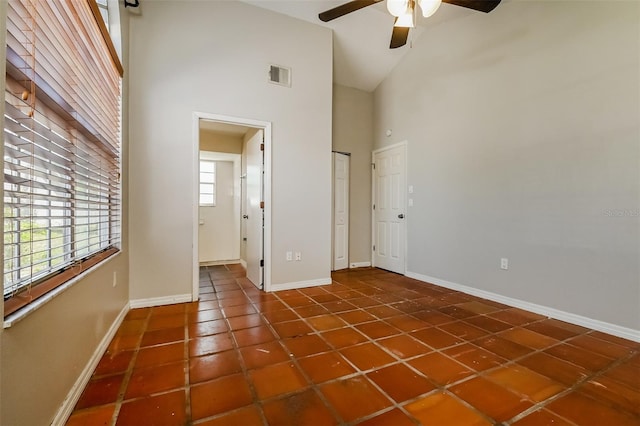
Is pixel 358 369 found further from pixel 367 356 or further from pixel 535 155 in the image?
pixel 535 155

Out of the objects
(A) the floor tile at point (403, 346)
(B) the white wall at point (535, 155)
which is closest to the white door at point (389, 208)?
(B) the white wall at point (535, 155)

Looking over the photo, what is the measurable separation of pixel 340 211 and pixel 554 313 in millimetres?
2921

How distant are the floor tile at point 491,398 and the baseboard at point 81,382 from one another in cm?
192

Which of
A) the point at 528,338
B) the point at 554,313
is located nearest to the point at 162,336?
the point at 528,338

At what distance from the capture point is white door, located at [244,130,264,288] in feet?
11.3

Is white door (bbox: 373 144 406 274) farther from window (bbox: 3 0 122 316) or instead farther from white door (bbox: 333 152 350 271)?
window (bbox: 3 0 122 316)

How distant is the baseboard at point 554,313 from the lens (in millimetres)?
2240

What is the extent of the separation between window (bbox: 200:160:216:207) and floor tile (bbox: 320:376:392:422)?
4.41 meters

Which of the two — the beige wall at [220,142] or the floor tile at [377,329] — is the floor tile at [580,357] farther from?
the beige wall at [220,142]

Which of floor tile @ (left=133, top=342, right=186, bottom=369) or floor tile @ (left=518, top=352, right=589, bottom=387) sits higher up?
floor tile @ (left=518, top=352, right=589, bottom=387)

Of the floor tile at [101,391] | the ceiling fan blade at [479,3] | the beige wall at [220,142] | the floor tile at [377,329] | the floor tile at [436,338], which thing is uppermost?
the ceiling fan blade at [479,3]

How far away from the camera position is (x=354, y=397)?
59.0 inches

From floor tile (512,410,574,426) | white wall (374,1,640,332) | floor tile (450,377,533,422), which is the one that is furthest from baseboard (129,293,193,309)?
white wall (374,1,640,332)

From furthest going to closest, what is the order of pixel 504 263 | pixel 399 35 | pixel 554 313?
1. pixel 504 263
2. pixel 399 35
3. pixel 554 313
